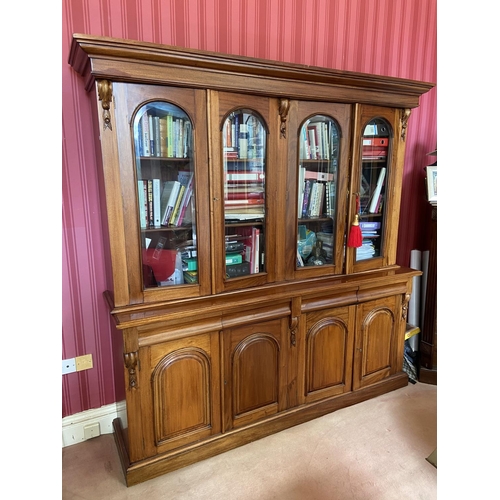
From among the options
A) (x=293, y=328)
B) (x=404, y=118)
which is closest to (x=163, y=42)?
(x=404, y=118)

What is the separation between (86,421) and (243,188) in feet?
5.20

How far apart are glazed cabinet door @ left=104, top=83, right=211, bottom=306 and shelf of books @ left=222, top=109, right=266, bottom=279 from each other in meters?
0.16

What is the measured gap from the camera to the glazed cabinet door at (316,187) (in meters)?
1.94

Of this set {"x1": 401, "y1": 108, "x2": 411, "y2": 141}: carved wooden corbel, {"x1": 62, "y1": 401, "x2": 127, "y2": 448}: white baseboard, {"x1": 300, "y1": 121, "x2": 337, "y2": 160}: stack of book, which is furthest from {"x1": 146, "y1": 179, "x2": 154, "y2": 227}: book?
{"x1": 401, "y1": 108, "x2": 411, "y2": 141}: carved wooden corbel

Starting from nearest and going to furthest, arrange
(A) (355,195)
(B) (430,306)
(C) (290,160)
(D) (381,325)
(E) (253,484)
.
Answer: (E) (253,484), (C) (290,160), (A) (355,195), (D) (381,325), (B) (430,306)

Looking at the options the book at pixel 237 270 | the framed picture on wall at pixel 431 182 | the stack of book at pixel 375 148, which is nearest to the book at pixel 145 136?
the book at pixel 237 270

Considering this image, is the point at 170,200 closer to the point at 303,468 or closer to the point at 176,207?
the point at 176,207

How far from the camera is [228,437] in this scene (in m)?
1.96

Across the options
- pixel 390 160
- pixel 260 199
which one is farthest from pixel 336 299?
pixel 390 160

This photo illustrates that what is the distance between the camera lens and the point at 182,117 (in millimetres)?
1654

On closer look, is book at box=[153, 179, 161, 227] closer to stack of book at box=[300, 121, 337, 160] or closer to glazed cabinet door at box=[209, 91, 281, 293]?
glazed cabinet door at box=[209, 91, 281, 293]
